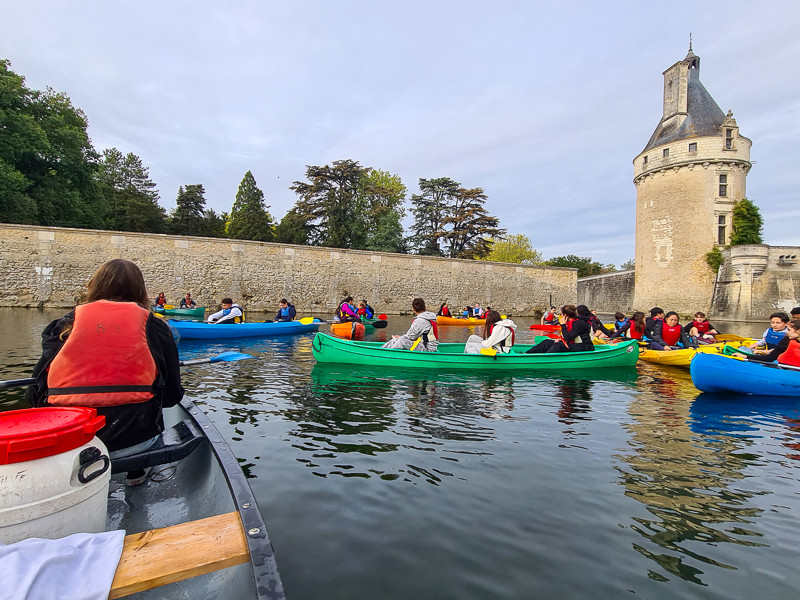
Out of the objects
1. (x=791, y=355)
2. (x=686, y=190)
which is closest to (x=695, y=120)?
(x=686, y=190)

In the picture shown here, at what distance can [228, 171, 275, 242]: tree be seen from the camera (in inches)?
1679

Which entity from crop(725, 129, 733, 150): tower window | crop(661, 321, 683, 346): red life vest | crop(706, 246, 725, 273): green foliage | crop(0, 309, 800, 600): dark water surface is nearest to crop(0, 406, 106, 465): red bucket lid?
Answer: crop(0, 309, 800, 600): dark water surface

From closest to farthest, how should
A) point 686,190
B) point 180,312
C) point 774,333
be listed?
1. point 774,333
2. point 180,312
3. point 686,190

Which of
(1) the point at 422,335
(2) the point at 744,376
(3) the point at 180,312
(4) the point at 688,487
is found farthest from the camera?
(3) the point at 180,312

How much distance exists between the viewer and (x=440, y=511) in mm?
3658

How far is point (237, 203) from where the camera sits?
46375 millimetres

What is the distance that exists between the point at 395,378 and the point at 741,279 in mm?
34492

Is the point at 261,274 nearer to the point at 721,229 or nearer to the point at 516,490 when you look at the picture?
the point at 516,490

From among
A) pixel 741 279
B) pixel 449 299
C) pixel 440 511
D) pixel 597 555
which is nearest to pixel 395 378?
pixel 440 511

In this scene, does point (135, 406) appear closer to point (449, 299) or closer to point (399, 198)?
point (449, 299)

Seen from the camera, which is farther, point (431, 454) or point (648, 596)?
point (431, 454)

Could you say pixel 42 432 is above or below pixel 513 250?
below

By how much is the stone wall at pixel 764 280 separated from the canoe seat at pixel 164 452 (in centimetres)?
3909

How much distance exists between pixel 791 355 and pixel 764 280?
102 feet
